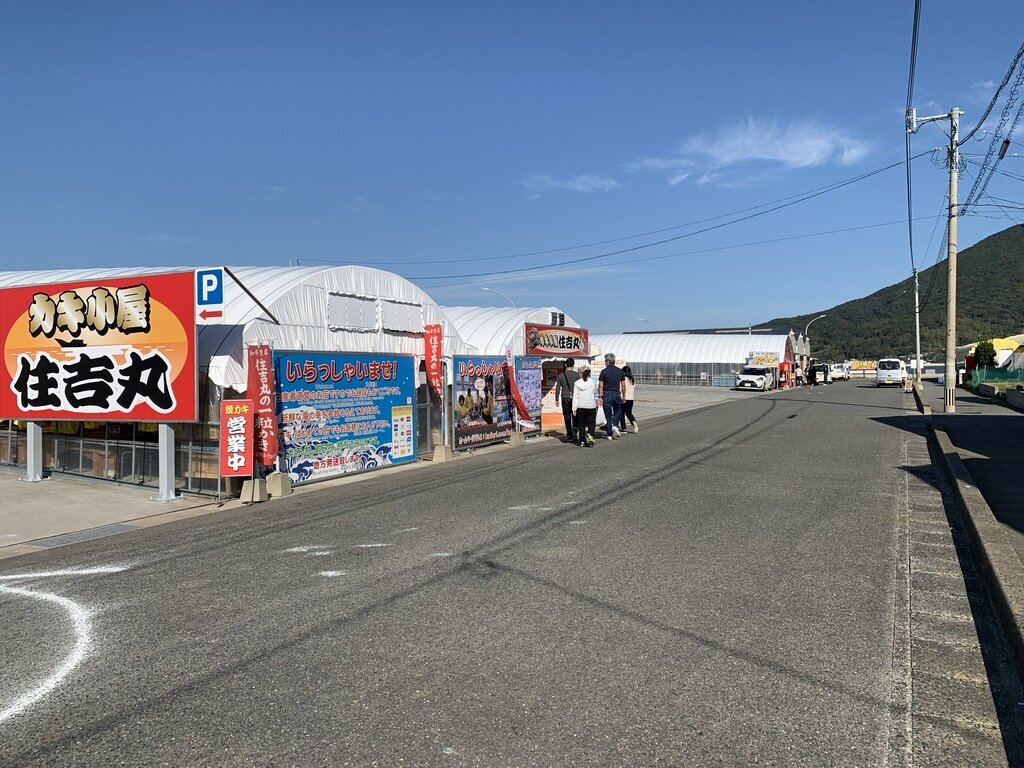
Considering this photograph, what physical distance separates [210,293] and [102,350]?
7.14ft

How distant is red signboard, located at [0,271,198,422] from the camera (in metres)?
10.0

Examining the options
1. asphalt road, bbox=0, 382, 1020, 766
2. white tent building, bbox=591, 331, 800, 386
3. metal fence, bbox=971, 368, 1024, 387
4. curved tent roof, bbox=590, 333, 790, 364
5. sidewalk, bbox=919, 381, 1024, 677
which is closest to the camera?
asphalt road, bbox=0, 382, 1020, 766

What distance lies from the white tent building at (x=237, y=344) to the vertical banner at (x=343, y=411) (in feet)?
2.19

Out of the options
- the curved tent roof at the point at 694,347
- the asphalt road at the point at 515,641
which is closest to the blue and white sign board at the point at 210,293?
the asphalt road at the point at 515,641

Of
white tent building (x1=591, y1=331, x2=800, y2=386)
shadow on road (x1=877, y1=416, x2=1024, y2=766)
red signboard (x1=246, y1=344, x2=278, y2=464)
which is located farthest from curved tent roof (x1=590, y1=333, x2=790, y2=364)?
shadow on road (x1=877, y1=416, x2=1024, y2=766)

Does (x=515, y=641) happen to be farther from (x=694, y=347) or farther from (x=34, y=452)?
(x=694, y=347)

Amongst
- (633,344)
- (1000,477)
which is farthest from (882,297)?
(1000,477)

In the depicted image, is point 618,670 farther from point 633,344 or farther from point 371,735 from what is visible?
point 633,344

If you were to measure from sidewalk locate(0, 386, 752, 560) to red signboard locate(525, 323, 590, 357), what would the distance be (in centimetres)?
994

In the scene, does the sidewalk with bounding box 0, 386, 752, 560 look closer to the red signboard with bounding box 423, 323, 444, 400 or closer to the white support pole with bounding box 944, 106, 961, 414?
the red signboard with bounding box 423, 323, 444, 400

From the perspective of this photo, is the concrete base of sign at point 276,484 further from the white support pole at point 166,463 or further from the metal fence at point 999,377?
the metal fence at point 999,377

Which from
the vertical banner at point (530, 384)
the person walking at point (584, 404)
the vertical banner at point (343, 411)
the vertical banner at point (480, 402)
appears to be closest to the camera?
the vertical banner at point (343, 411)

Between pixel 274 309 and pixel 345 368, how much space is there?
1.62 m

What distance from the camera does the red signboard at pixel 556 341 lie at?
21312 millimetres
